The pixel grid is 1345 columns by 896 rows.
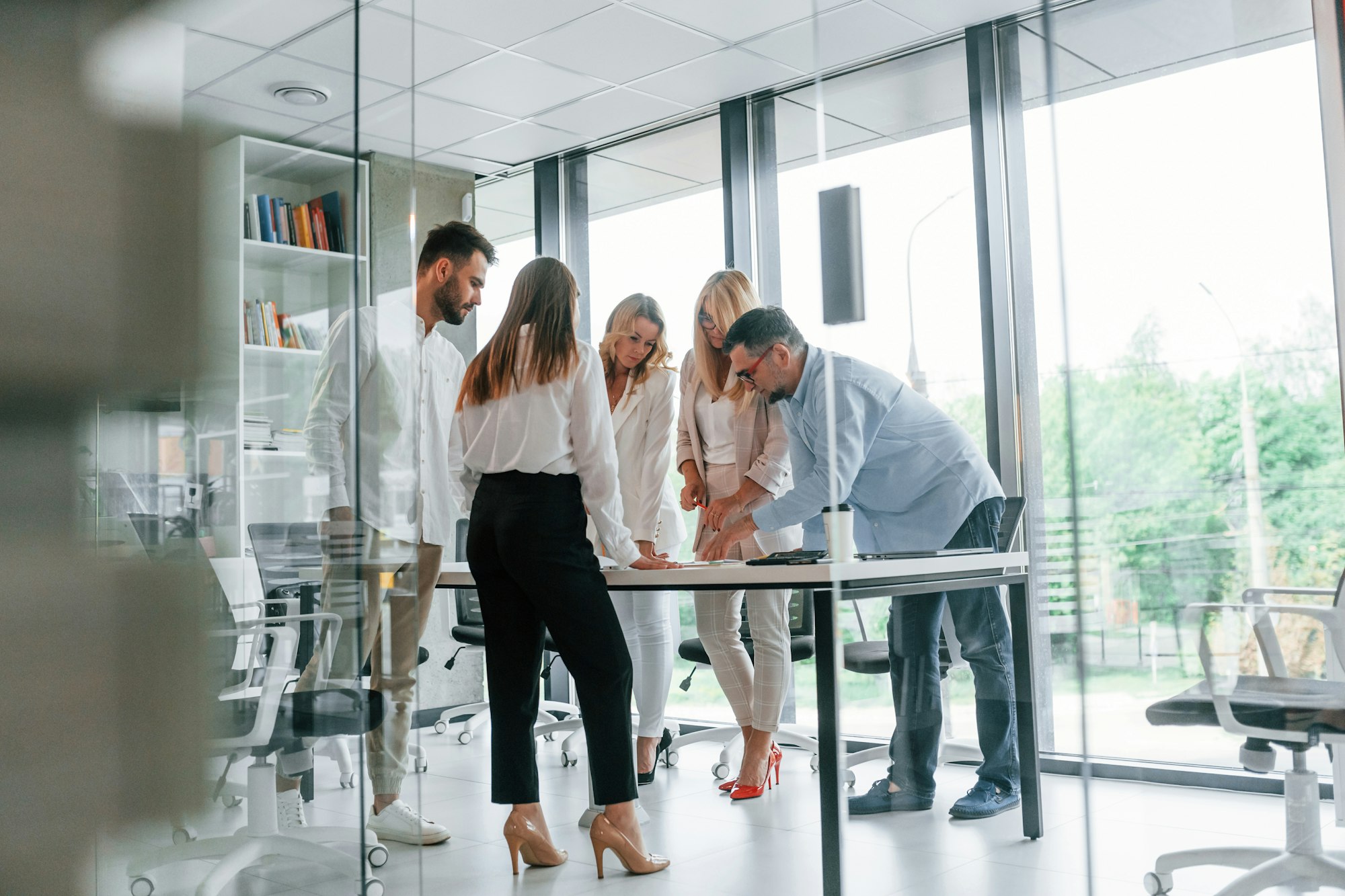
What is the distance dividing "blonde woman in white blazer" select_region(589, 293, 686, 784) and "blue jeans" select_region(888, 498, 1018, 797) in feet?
3.78

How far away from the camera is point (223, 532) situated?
23.9 inches

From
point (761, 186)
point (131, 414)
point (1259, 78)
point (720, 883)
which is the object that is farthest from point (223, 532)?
point (761, 186)

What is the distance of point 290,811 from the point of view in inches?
29.2

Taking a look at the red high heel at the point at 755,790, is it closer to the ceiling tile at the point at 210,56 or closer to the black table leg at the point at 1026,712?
the black table leg at the point at 1026,712

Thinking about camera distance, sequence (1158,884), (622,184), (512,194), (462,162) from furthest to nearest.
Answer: (512,194), (462,162), (622,184), (1158,884)

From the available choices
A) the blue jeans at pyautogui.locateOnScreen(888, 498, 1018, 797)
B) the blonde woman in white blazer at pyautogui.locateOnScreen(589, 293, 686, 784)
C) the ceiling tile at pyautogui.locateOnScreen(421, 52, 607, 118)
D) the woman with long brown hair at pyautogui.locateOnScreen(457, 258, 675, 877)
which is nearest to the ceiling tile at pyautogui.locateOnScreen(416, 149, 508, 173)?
the ceiling tile at pyautogui.locateOnScreen(421, 52, 607, 118)

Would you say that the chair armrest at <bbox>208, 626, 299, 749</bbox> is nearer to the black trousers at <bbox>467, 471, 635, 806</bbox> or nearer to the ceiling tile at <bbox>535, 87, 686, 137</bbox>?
the black trousers at <bbox>467, 471, 635, 806</bbox>

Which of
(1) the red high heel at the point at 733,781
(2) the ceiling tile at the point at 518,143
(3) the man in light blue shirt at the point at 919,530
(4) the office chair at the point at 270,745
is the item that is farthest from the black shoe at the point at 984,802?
(2) the ceiling tile at the point at 518,143

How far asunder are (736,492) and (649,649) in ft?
1.90

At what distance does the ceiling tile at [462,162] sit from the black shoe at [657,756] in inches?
119

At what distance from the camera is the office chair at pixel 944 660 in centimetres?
190

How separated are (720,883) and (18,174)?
2.25 meters

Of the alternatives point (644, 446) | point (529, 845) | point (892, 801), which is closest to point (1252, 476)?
point (892, 801)

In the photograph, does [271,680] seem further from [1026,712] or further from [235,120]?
[1026,712]
